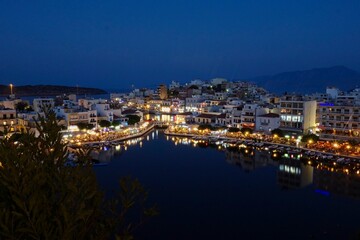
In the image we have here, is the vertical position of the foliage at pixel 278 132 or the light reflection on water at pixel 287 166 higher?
the foliage at pixel 278 132

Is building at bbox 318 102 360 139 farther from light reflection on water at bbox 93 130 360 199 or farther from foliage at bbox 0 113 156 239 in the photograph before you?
foliage at bbox 0 113 156 239

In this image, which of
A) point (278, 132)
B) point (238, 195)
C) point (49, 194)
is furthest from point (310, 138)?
point (49, 194)

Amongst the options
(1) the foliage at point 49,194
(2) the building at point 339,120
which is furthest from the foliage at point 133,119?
(1) the foliage at point 49,194

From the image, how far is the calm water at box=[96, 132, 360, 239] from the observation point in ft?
44.3

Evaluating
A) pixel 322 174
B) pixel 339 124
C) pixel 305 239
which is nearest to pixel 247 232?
pixel 305 239

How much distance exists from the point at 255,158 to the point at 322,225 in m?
12.4

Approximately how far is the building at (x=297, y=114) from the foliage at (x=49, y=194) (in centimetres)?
2971

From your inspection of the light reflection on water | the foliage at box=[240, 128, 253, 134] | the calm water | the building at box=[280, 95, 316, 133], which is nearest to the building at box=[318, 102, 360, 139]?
the building at box=[280, 95, 316, 133]

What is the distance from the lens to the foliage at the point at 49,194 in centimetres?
309

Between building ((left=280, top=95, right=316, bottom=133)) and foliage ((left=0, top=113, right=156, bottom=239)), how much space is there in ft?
97.5

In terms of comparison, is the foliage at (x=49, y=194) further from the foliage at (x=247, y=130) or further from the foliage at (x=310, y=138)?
the foliage at (x=247, y=130)

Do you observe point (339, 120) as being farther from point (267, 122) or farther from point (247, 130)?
point (247, 130)

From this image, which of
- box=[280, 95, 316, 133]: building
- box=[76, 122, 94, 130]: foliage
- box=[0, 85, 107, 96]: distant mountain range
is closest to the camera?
box=[280, 95, 316, 133]: building

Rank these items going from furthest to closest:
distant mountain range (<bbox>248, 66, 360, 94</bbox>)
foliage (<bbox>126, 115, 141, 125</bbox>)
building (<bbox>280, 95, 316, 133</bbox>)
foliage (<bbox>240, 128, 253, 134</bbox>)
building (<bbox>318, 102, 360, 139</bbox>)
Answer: distant mountain range (<bbox>248, 66, 360, 94</bbox>)
foliage (<bbox>126, 115, 141, 125</bbox>)
foliage (<bbox>240, 128, 253, 134</bbox>)
building (<bbox>280, 95, 316, 133</bbox>)
building (<bbox>318, 102, 360, 139</bbox>)
